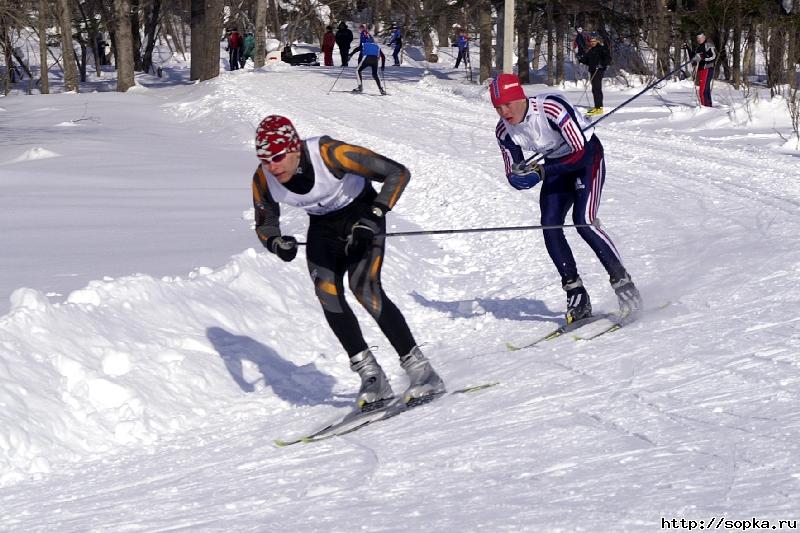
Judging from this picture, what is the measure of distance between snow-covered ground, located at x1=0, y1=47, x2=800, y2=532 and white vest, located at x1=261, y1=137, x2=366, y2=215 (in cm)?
114

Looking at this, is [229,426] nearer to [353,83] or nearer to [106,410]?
[106,410]

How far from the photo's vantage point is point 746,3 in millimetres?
23969

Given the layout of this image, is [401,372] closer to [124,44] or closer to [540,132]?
[540,132]

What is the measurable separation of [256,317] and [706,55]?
12901 millimetres

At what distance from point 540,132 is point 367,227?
2103 millimetres

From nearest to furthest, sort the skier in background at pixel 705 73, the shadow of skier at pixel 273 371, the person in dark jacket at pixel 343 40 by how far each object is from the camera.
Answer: the shadow of skier at pixel 273 371
the skier in background at pixel 705 73
the person in dark jacket at pixel 343 40

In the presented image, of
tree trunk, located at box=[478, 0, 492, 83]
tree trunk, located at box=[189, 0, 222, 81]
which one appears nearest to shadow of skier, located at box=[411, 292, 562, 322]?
tree trunk, located at box=[478, 0, 492, 83]

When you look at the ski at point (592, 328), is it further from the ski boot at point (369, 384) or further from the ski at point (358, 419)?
the ski boot at point (369, 384)

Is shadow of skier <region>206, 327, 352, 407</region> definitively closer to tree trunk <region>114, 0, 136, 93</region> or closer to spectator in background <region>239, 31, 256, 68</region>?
tree trunk <region>114, 0, 136, 93</region>

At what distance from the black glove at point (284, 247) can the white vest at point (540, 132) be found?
2.05 metres

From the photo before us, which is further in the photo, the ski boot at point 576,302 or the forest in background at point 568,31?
the forest in background at point 568,31

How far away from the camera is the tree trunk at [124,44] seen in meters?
29.2

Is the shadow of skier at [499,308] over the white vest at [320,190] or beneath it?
beneath

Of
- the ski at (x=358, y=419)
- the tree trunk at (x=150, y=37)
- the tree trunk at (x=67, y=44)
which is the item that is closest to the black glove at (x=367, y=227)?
the ski at (x=358, y=419)
